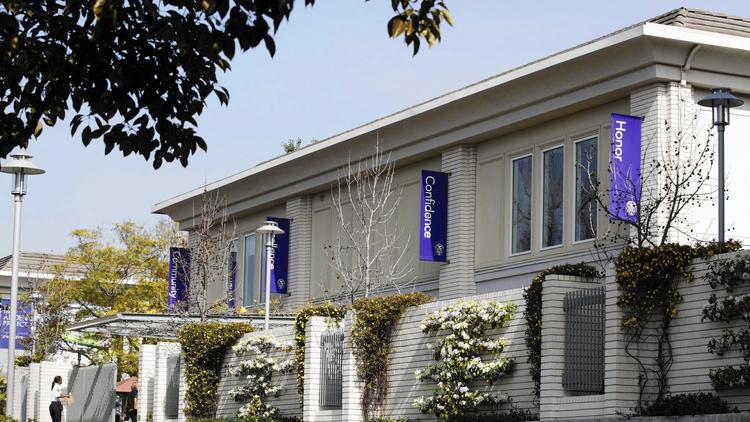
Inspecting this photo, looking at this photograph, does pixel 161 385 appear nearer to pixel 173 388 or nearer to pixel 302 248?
pixel 173 388

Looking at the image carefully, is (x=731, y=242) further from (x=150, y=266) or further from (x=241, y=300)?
(x=150, y=266)

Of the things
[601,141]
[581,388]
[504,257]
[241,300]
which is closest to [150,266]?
[241,300]

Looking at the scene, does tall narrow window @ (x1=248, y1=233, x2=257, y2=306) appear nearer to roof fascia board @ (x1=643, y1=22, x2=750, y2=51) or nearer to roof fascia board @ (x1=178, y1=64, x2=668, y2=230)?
roof fascia board @ (x1=178, y1=64, x2=668, y2=230)

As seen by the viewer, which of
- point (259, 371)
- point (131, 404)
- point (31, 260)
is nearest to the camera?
point (259, 371)

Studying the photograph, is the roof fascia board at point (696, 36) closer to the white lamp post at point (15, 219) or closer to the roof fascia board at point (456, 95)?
the roof fascia board at point (456, 95)

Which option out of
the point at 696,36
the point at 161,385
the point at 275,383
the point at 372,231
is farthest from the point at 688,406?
the point at 372,231

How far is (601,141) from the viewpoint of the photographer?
30.8 meters

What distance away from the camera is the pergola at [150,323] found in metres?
34.2

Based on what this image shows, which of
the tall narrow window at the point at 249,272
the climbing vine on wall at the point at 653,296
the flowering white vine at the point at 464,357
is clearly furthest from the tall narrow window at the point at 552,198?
the tall narrow window at the point at 249,272

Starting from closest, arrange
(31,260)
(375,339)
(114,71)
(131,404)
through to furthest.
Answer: (114,71)
(375,339)
(131,404)
(31,260)

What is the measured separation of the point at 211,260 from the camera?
43.5m

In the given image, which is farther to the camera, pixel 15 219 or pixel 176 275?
pixel 176 275

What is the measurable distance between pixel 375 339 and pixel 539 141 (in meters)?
9.19

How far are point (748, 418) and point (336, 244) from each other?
2576 centimetres
